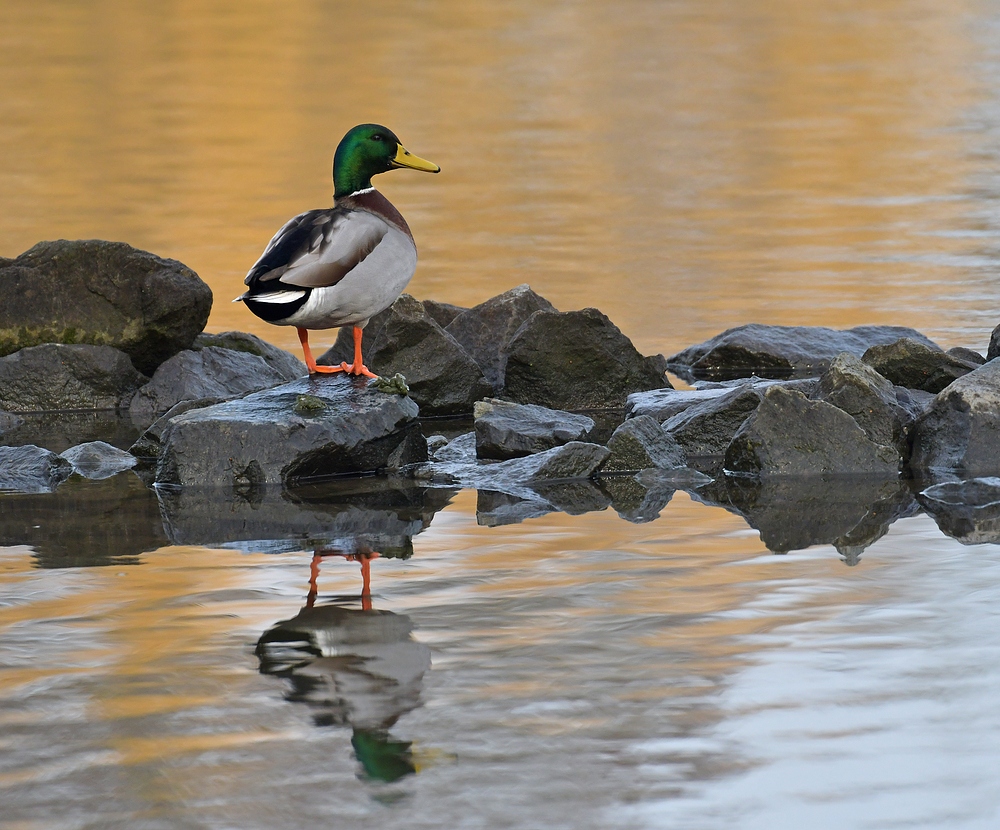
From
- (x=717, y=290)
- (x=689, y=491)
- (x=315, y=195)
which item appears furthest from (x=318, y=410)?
(x=315, y=195)

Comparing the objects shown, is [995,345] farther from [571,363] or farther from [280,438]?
[280,438]

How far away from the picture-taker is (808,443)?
7.57m

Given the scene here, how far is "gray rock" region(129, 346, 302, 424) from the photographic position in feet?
34.2

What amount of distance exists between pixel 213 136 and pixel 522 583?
2114cm

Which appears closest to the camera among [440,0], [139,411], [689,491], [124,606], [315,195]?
[124,606]

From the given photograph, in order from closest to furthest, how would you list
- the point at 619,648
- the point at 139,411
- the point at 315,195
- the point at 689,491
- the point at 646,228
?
the point at 619,648
the point at 689,491
the point at 139,411
the point at 646,228
the point at 315,195

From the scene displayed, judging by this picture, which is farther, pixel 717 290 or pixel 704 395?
pixel 717 290

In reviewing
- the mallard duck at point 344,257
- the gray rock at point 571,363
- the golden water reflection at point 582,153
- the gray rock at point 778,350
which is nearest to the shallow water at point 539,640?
the golden water reflection at point 582,153

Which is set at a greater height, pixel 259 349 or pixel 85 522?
pixel 259 349

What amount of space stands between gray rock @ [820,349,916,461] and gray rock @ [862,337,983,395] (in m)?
1.16

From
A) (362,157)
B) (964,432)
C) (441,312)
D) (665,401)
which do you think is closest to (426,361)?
(441,312)

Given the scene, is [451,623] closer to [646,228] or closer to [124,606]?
[124,606]

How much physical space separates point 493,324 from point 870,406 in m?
3.39

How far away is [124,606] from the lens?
220 inches
